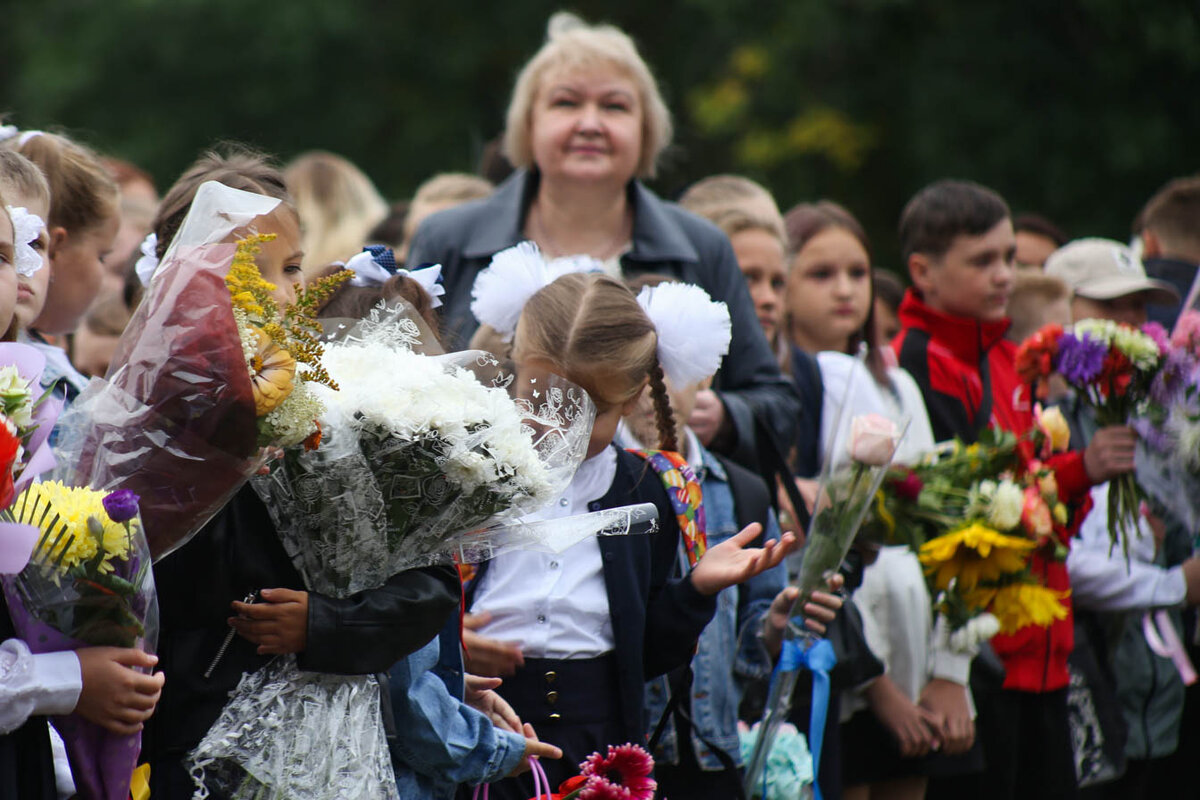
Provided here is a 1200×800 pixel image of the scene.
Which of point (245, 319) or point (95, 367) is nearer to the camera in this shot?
point (245, 319)

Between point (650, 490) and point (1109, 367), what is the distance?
2186mm

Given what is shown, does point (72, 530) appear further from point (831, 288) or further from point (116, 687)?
point (831, 288)

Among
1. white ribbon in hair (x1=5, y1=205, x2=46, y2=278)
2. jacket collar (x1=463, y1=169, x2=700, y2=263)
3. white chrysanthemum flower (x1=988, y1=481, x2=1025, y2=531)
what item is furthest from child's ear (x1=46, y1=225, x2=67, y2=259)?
white chrysanthemum flower (x1=988, y1=481, x2=1025, y2=531)

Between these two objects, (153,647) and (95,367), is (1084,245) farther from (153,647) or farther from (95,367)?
(153,647)

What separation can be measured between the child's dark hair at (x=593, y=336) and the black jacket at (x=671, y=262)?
3.11 feet

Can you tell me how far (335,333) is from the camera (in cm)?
281

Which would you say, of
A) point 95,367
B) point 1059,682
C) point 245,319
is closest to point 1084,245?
point 1059,682

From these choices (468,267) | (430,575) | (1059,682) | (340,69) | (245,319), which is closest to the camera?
(245,319)

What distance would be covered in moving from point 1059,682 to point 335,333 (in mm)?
3358

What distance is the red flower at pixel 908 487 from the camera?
4445 mm

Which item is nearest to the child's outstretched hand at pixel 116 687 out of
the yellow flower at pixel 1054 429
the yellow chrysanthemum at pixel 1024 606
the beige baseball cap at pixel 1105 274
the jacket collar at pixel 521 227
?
the jacket collar at pixel 521 227

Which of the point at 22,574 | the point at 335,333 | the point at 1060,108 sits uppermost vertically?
the point at 1060,108

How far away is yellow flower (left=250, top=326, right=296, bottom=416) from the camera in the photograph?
2.35 meters

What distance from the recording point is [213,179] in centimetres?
310
